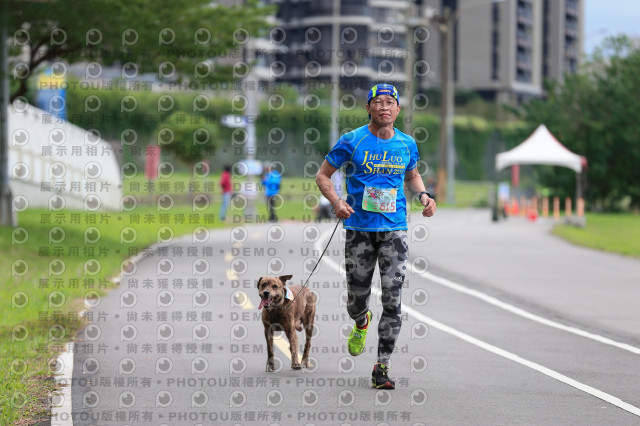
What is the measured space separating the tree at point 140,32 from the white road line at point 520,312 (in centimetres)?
828

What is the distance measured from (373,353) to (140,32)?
15.1 meters

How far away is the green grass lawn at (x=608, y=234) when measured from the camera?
1115 inches

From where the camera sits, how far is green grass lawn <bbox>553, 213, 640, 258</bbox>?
92.9 ft

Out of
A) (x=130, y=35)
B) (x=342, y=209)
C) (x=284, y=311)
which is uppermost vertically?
(x=130, y=35)

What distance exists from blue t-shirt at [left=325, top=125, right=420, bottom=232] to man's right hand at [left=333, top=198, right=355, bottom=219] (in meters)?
0.28

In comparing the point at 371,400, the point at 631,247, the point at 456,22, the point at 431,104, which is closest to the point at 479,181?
the point at 431,104

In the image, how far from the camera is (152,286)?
17.6 metres

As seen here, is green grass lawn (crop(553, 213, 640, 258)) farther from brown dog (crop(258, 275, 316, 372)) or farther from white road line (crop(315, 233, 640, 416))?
brown dog (crop(258, 275, 316, 372))

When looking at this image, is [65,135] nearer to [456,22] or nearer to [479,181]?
[479,181]

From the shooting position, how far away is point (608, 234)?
3509 cm

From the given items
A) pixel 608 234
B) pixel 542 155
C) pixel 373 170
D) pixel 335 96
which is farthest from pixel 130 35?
pixel 335 96

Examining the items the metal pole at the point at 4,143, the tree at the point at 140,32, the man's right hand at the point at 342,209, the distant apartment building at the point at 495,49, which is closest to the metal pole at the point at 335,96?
the tree at the point at 140,32

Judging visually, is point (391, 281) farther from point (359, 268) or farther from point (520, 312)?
point (520, 312)

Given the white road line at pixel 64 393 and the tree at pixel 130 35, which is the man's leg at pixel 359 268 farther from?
the tree at pixel 130 35
